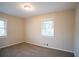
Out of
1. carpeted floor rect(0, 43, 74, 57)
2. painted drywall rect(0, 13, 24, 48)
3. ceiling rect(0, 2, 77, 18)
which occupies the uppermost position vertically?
ceiling rect(0, 2, 77, 18)

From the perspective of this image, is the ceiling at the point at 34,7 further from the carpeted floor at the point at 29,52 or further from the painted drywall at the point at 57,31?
the carpeted floor at the point at 29,52

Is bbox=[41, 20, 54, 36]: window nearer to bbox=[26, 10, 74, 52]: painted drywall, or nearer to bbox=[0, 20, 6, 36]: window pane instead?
bbox=[26, 10, 74, 52]: painted drywall

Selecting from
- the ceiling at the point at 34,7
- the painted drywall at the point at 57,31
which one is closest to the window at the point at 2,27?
the ceiling at the point at 34,7

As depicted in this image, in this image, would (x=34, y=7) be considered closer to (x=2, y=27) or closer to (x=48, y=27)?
(x=48, y=27)

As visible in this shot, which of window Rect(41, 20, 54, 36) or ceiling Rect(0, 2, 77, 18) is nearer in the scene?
ceiling Rect(0, 2, 77, 18)

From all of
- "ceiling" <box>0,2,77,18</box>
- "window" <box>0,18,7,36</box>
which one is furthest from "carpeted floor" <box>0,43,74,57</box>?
"ceiling" <box>0,2,77,18</box>

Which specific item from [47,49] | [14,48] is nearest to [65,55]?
[47,49]

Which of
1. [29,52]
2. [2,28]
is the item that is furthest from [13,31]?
[29,52]

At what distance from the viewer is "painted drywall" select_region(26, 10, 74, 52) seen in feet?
3.34

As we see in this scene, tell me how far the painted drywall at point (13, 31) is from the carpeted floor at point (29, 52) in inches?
3.0

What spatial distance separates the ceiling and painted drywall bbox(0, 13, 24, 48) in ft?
0.27

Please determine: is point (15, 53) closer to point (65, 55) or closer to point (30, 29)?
point (30, 29)

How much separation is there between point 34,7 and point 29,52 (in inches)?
25.2

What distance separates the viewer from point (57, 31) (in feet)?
3.50
